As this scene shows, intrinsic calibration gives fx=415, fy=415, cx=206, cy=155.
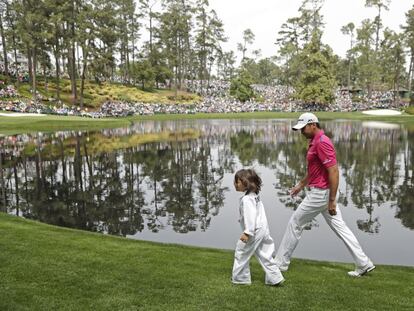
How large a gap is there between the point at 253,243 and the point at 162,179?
341 inches

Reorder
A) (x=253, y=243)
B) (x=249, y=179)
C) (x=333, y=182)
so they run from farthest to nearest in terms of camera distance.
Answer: (x=333, y=182)
(x=253, y=243)
(x=249, y=179)

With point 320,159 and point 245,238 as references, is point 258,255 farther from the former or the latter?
point 320,159

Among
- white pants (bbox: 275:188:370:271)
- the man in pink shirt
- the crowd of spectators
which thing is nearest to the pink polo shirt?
the man in pink shirt

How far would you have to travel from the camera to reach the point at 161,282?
5.13 m

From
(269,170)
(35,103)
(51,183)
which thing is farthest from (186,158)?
(35,103)

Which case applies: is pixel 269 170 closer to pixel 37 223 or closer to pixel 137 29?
pixel 37 223

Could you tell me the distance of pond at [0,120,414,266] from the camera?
8062mm

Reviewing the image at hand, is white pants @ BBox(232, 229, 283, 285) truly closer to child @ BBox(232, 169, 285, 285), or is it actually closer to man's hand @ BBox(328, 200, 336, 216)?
child @ BBox(232, 169, 285, 285)

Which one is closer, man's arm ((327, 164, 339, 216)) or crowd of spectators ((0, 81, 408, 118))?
man's arm ((327, 164, 339, 216))

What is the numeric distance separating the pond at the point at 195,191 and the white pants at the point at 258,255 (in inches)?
86.3

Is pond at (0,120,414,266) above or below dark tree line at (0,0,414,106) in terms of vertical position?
below

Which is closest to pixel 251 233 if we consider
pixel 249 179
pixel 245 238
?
pixel 245 238

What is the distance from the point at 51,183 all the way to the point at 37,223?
458cm

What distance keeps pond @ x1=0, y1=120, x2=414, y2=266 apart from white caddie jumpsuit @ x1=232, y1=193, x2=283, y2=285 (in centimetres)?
222
